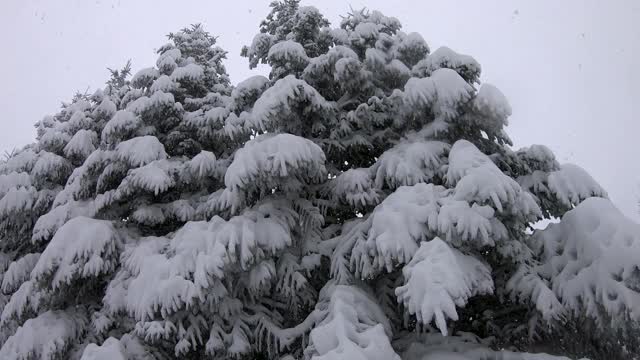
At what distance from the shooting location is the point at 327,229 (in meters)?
6.90

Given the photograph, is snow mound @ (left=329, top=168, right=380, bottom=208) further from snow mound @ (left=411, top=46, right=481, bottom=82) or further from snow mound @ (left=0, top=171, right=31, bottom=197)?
snow mound @ (left=0, top=171, right=31, bottom=197)

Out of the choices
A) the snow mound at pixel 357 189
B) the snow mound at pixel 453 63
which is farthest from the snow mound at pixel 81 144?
the snow mound at pixel 453 63

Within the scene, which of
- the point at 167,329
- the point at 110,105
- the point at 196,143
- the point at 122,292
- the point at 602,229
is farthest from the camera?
the point at 110,105

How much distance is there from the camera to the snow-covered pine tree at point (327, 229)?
4668mm

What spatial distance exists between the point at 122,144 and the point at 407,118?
4.93m

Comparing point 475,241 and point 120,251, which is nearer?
point 475,241

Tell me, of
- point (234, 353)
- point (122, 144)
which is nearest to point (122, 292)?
point (234, 353)

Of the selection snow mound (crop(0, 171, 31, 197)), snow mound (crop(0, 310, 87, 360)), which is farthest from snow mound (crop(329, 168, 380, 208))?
snow mound (crop(0, 171, 31, 197))

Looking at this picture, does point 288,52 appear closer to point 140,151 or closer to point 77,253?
point 140,151

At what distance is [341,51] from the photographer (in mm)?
7227

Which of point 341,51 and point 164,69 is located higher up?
point 341,51

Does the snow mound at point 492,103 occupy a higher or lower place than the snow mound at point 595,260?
higher

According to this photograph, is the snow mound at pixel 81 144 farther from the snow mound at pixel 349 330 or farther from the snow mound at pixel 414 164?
the snow mound at pixel 349 330

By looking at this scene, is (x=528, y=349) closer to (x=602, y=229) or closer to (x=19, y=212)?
(x=602, y=229)
